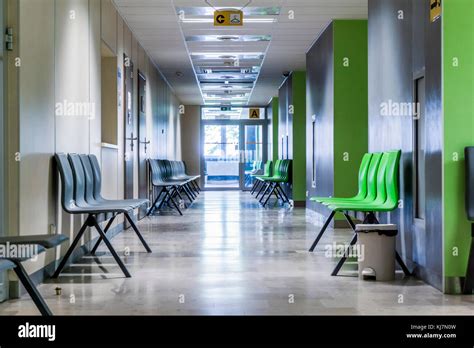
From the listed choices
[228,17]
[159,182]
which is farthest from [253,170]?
[228,17]

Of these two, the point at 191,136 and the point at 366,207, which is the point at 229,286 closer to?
the point at 366,207

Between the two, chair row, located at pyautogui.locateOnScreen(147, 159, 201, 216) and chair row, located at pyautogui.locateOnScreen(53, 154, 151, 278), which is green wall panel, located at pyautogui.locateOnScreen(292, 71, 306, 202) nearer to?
chair row, located at pyautogui.locateOnScreen(147, 159, 201, 216)

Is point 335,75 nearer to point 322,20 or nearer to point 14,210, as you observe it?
point 322,20

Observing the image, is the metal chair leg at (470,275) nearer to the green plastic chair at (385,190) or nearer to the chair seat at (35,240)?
the green plastic chair at (385,190)

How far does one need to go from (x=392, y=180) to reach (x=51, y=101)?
9.28 feet

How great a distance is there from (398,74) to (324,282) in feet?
6.74

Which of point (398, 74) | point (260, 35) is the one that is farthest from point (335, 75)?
point (398, 74)

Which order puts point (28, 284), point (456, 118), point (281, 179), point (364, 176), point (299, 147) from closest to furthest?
1. point (28, 284)
2. point (456, 118)
3. point (364, 176)
4. point (281, 179)
5. point (299, 147)

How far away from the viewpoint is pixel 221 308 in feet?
12.7

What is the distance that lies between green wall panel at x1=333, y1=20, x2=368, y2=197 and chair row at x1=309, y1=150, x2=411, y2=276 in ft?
9.14

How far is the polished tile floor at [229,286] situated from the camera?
12.7 feet

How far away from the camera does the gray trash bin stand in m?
4.82

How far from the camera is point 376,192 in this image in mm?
5906

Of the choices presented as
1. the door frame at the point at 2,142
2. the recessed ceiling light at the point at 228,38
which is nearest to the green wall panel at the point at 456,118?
the door frame at the point at 2,142
